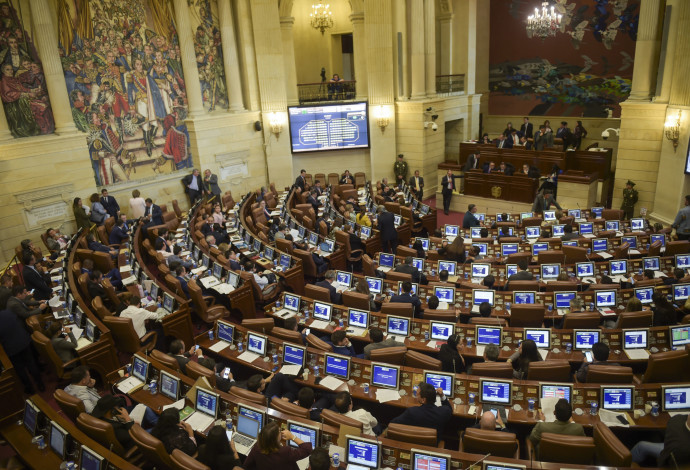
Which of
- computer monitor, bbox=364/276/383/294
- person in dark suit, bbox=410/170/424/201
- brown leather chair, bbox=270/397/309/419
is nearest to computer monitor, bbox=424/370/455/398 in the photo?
brown leather chair, bbox=270/397/309/419

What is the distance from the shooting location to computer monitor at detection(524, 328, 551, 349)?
7090 mm

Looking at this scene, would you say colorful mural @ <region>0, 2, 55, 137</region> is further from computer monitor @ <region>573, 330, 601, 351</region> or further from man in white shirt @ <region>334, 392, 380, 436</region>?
computer monitor @ <region>573, 330, 601, 351</region>

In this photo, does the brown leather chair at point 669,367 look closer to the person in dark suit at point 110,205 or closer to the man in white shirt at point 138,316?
the man in white shirt at point 138,316

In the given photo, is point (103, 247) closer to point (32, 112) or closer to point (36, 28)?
Result: point (32, 112)

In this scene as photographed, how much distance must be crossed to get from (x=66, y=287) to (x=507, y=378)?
8.13 metres

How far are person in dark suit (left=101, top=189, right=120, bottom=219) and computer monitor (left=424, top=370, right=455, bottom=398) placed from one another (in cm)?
1149

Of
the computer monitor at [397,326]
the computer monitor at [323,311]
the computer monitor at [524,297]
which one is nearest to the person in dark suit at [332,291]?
the computer monitor at [323,311]

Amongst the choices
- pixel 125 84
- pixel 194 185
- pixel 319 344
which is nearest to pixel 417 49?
pixel 194 185

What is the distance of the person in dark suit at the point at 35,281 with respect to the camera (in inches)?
373

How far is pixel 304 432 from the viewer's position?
209 inches

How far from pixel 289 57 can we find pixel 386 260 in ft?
38.2

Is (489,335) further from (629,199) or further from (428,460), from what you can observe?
(629,199)

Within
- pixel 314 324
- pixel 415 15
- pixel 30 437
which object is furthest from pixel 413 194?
pixel 30 437

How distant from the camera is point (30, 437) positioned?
5.81m
